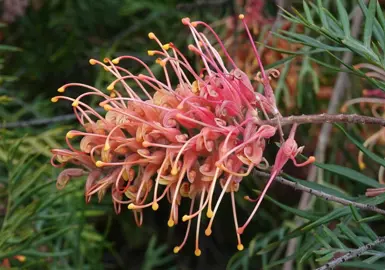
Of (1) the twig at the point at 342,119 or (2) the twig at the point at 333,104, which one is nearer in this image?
(1) the twig at the point at 342,119

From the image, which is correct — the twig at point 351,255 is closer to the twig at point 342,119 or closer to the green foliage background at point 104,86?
the twig at point 342,119

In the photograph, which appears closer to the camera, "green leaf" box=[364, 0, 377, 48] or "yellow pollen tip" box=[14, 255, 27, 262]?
"green leaf" box=[364, 0, 377, 48]

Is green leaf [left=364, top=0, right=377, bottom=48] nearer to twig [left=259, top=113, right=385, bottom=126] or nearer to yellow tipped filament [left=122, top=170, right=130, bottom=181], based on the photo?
twig [left=259, top=113, right=385, bottom=126]

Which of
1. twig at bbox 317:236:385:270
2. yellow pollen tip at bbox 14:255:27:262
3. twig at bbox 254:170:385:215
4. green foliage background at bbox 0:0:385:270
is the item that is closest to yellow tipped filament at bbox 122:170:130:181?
twig at bbox 254:170:385:215

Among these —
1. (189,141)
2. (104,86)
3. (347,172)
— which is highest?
(189,141)

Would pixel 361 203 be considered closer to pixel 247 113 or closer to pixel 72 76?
pixel 247 113

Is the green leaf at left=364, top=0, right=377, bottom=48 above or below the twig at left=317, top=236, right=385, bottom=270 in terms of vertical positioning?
above

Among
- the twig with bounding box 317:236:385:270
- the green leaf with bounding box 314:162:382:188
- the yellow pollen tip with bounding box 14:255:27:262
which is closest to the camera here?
the twig with bounding box 317:236:385:270

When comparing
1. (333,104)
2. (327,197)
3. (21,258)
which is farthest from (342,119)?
(333,104)

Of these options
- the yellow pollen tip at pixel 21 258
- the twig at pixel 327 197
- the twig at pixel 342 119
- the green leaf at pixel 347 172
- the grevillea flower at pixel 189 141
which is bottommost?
the yellow pollen tip at pixel 21 258

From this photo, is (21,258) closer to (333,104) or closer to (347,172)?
(347,172)

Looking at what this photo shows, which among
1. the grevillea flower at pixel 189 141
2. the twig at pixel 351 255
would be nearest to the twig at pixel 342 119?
the grevillea flower at pixel 189 141

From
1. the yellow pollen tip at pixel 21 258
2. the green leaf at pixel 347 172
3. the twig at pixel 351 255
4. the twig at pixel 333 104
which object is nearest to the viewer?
the twig at pixel 351 255
